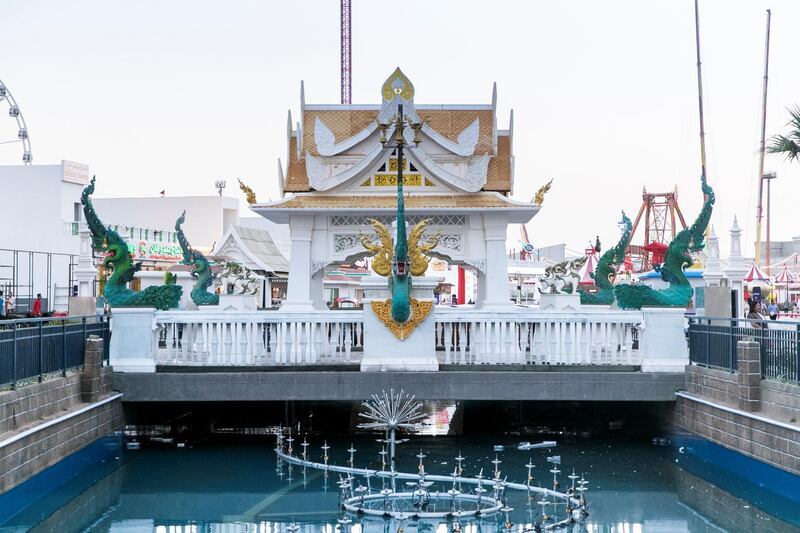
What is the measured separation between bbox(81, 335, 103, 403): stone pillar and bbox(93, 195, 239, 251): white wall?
41.8 m

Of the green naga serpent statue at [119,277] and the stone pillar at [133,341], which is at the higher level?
the green naga serpent statue at [119,277]

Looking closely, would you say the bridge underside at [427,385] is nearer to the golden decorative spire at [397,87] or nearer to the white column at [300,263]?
the white column at [300,263]

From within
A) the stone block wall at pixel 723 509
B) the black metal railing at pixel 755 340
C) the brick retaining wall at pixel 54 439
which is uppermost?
the black metal railing at pixel 755 340

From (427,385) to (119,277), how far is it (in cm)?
491

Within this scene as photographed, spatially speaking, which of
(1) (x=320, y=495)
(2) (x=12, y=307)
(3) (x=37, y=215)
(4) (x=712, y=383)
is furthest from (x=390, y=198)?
(3) (x=37, y=215)

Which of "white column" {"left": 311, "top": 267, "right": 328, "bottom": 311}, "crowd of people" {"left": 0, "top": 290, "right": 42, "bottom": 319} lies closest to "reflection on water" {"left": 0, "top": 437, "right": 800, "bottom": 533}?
"white column" {"left": 311, "top": 267, "right": 328, "bottom": 311}

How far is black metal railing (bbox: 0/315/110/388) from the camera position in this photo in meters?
11.1

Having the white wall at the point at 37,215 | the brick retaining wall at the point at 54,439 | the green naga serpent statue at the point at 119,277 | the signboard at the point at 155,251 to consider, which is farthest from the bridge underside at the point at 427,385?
the white wall at the point at 37,215

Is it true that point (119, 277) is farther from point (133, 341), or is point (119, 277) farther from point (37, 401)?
point (37, 401)

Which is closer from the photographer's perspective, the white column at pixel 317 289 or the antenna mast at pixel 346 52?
the white column at pixel 317 289

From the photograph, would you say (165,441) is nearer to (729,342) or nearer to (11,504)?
(11,504)

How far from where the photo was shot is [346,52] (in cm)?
7344

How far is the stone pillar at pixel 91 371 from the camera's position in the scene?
13398 millimetres

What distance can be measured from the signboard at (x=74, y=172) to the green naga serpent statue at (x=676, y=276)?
98.2 feet
